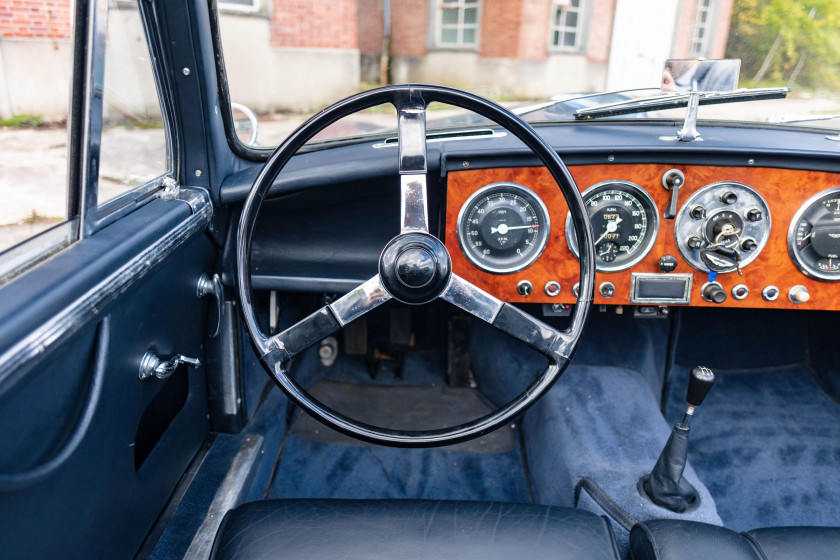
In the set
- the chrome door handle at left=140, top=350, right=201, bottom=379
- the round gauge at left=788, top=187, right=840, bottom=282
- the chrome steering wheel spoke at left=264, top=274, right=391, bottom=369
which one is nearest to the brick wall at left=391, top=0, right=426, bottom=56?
the chrome steering wheel spoke at left=264, top=274, right=391, bottom=369

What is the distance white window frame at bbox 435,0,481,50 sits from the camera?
201 cm

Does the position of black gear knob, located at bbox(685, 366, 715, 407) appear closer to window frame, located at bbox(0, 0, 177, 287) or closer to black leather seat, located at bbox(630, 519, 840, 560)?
black leather seat, located at bbox(630, 519, 840, 560)

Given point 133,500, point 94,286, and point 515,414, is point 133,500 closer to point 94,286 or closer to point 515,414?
point 94,286

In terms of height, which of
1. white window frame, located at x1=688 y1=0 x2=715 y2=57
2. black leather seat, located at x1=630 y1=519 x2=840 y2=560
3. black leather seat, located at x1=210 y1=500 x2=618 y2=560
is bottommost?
black leather seat, located at x1=210 y1=500 x2=618 y2=560

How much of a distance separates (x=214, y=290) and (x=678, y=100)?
1464 mm

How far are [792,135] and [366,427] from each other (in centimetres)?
162

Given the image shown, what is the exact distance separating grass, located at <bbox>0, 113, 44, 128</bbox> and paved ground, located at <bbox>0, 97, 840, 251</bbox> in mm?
12

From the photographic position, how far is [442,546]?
120cm

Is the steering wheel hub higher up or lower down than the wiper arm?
lower down

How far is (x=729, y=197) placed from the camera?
189 centimetres

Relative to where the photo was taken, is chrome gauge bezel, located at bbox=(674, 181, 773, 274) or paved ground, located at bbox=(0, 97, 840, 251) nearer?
paved ground, located at bbox=(0, 97, 840, 251)

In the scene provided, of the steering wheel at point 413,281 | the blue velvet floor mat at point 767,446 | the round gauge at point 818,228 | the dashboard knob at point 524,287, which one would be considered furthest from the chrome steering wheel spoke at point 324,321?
the blue velvet floor mat at point 767,446

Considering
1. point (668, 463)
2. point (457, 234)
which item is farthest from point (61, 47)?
point (668, 463)

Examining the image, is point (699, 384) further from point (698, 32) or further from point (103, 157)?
point (103, 157)
